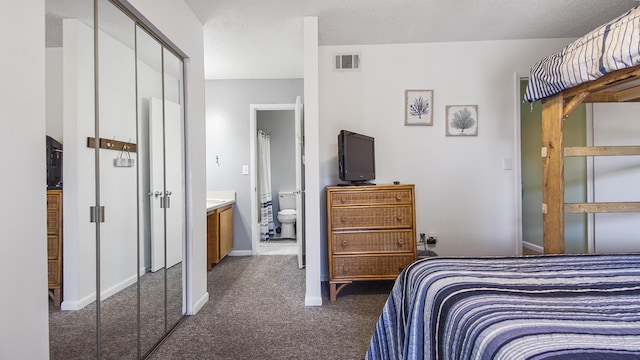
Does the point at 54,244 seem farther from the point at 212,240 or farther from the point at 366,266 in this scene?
the point at 212,240

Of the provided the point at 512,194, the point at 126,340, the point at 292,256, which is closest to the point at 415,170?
the point at 512,194

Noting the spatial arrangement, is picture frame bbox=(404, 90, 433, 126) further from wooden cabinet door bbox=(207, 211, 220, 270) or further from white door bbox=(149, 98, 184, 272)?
wooden cabinet door bbox=(207, 211, 220, 270)

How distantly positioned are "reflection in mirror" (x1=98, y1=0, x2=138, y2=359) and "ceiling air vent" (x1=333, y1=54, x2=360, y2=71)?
179 cm

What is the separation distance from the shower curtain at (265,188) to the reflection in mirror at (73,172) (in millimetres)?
3426

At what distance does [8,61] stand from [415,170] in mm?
2840

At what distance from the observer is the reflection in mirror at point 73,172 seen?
118 centimetres

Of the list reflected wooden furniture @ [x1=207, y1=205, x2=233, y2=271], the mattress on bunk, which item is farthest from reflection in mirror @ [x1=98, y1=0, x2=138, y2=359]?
the mattress on bunk

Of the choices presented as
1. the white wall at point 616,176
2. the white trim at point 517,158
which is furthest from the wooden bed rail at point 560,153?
the white wall at point 616,176

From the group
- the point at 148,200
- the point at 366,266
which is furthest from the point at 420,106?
the point at 148,200

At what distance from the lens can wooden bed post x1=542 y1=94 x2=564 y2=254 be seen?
1709 millimetres

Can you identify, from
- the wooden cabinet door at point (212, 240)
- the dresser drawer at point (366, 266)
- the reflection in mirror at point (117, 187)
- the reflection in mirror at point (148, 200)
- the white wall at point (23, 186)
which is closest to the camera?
the white wall at point (23, 186)

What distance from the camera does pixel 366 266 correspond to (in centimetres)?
259

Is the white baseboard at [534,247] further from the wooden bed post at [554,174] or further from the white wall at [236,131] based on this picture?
the white wall at [236,131]

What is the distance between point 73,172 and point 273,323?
5.13 ft
